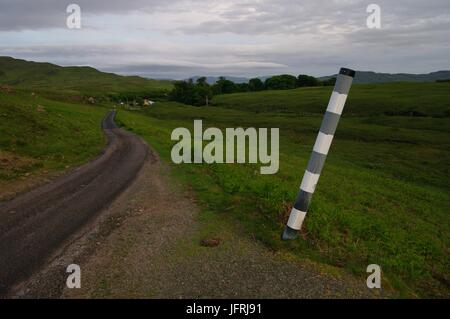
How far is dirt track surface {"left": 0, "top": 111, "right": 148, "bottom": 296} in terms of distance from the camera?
6.82 m

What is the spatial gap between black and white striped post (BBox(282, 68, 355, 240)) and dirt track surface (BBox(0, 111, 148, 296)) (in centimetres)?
475

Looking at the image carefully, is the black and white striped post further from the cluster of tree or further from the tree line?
the tree line

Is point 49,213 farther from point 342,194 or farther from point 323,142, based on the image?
point 342,194

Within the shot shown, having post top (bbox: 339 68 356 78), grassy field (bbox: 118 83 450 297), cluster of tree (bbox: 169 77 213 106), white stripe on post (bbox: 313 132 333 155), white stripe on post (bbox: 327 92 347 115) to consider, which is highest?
cluster of tree (bbox: 169 77 213 106)

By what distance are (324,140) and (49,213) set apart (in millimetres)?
7733

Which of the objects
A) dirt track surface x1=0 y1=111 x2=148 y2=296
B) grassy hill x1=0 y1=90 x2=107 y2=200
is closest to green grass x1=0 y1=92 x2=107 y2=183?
grassy hill x1=0 y1=90 x2=107 y2=200

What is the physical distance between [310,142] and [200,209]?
3864 cm

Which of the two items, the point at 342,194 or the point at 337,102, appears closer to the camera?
the point at 337,102

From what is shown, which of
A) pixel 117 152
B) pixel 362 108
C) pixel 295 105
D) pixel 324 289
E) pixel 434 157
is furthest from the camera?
pixel 295 105

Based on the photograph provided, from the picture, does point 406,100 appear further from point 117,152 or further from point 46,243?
point 46,243

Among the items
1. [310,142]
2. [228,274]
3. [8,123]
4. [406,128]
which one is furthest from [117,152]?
[406,128]

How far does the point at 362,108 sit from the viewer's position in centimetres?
8106

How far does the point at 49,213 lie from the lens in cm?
999

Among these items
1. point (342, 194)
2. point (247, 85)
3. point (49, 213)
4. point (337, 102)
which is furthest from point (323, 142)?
point (247, 85)
